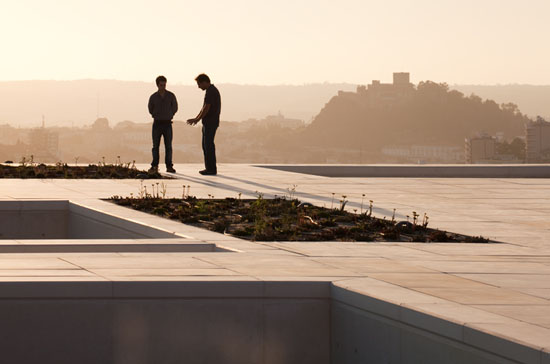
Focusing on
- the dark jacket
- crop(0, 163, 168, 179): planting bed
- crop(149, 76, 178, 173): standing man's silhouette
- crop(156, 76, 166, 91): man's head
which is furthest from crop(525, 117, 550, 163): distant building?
crop(0, 163, 168, 179): planting bed

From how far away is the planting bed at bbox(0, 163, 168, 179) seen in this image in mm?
20141

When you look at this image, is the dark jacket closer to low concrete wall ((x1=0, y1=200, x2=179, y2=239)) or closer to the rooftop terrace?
low concrete wall ((x1=0, y1=200, x2=179, y2=239))

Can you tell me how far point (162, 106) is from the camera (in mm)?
22266

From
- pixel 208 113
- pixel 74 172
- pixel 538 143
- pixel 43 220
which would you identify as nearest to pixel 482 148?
pixel 538 143

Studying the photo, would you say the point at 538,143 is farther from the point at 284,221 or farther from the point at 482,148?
the point at 284,221

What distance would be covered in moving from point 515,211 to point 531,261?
5.41 m

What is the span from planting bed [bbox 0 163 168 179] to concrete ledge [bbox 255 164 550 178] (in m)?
5.06

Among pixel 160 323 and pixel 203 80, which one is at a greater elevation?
pixel 203 80

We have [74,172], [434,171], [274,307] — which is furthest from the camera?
[434,171]

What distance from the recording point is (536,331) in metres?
6.24

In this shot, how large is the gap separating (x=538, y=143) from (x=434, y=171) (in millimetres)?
99890

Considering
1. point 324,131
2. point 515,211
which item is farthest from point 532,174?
point 324,131

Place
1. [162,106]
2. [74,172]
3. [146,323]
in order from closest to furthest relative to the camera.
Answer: [146,323]
[74,172]
[162,106]

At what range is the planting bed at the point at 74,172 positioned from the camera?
66.1ft
